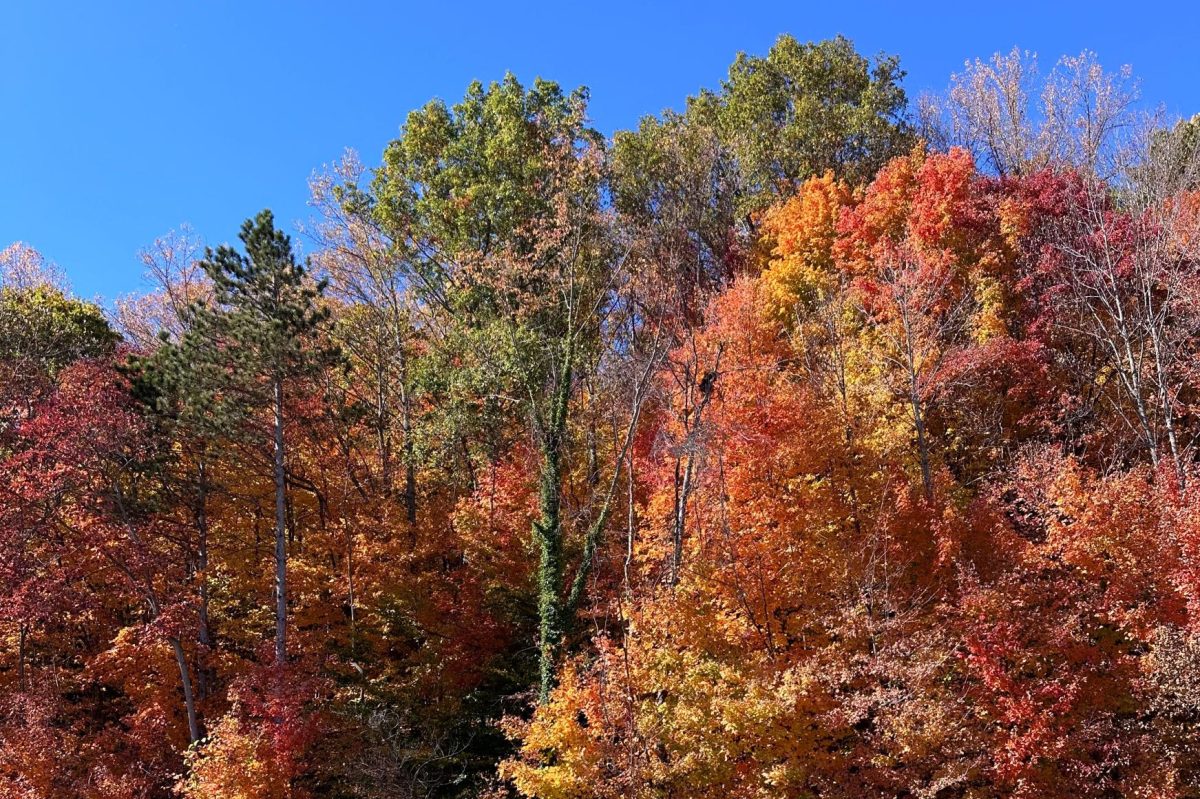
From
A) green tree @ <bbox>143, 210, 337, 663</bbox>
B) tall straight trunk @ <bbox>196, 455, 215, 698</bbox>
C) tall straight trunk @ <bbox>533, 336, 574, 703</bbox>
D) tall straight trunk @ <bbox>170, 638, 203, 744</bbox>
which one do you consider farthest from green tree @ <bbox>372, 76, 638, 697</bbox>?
tall straight trunk @ <bbox>170, 638, 203, 744</bbox>

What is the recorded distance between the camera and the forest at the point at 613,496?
14977 millimetres

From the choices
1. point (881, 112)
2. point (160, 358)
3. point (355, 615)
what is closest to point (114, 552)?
point (160, 358)

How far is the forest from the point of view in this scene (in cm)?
1498

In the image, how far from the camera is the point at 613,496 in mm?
23062

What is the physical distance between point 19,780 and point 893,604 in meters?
18.3

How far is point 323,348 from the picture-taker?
20484 millimetres

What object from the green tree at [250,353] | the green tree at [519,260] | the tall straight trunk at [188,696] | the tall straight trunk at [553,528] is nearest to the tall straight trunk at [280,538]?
the green tree at [250,353]

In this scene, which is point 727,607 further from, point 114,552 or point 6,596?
point 6,596

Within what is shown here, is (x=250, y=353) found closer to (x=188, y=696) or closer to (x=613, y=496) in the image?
(x=188, y=696)

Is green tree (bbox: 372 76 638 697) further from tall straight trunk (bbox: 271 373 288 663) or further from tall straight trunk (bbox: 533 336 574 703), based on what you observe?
tall straight trunk (bbox: 271 373 288 663)

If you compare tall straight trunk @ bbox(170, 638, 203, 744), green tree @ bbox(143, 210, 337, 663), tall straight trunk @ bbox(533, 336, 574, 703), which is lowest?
tall straight trunk @ bbox(170, 638, 203, 744)

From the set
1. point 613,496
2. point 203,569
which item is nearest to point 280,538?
point 203,569

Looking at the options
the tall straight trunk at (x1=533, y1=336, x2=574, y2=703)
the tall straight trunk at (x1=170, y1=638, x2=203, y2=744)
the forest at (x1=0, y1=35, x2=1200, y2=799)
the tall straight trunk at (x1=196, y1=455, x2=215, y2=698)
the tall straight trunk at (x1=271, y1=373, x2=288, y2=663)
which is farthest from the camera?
the tall straight trunk at (x1=196, y1=455, x2=215, y2=698)

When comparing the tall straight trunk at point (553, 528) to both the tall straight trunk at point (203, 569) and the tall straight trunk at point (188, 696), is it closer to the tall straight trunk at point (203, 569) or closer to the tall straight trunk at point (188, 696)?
the tall straight trunk at point (188, 696)
